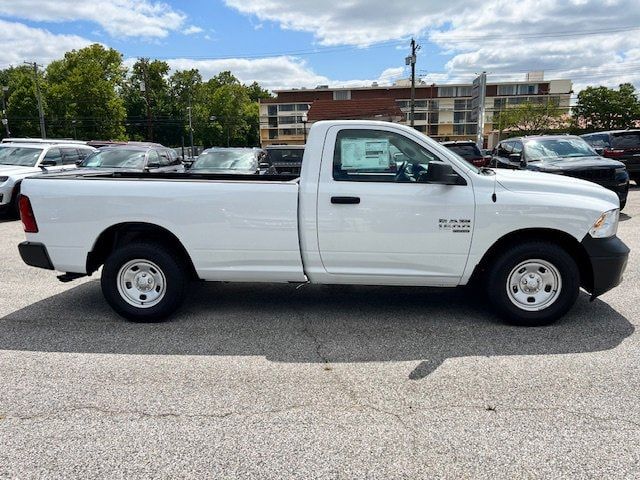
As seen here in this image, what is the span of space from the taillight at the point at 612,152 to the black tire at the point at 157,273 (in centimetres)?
1403

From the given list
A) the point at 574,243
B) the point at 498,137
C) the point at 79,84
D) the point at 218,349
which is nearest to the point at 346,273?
the point at 218,349

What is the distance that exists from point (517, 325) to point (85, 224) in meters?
4.21

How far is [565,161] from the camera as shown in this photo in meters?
10.4

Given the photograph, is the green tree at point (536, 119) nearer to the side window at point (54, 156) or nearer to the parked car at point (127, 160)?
the parked car at point (127, 160)

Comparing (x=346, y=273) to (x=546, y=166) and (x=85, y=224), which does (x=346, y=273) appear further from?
(x=546, y=166)

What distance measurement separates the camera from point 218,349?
426 centimetres

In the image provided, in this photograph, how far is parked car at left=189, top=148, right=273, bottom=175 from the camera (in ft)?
41.9

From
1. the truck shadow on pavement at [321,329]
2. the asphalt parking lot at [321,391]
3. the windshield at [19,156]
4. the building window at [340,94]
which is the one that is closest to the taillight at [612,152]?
the asphalt parking lot at [321,391]

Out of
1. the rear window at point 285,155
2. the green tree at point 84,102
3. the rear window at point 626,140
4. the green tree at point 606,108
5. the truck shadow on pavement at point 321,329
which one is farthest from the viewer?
the green tree at point 606,108

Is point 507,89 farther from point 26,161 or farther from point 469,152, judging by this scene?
point 26,161

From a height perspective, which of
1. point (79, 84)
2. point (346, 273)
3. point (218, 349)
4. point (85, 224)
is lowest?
point (218, 349)

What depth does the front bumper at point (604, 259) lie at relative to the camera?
14.6 ft

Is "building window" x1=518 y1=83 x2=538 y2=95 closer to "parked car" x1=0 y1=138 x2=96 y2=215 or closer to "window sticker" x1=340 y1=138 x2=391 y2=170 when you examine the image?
"parked car" x1=0 y1=138 x2=96 y2=215

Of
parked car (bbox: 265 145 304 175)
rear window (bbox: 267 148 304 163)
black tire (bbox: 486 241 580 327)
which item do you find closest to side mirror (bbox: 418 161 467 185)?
black tire (bbox: 486 241 580 327)
